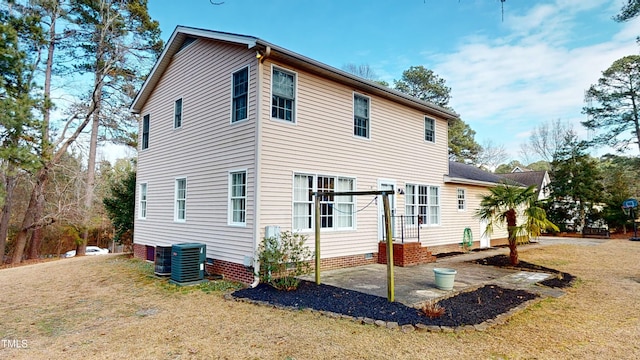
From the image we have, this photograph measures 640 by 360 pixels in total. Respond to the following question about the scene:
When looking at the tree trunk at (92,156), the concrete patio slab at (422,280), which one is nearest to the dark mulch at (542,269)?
the concrete patio slab at (422,280)

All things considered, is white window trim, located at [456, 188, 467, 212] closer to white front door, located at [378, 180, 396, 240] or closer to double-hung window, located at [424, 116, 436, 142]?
double-hung window, located at [424, 116, 436, 142]

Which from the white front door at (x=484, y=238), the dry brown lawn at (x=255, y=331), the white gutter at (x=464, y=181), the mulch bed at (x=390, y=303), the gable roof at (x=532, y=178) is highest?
the gable roof at (x=532, y=178)

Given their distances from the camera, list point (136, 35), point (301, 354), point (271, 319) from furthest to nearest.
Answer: point (136, 35) < point (271, 319) < point (301, 354)

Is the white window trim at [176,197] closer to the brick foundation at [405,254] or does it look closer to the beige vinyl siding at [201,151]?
the beige vinyl siding at [201,151]

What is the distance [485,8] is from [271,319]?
5146 mm

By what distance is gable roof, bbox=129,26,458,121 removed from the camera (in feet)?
25.9

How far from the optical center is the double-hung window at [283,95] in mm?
8312

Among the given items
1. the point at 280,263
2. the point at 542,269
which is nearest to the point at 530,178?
the point at 542,269

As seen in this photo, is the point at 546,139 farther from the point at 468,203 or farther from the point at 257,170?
the point at 257,170

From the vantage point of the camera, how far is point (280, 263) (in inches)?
289

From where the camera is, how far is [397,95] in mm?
11094

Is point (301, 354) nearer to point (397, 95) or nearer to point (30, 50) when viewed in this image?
point (397, 95)

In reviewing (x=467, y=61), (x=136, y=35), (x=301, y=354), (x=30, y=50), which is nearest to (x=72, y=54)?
(x=30, y=50)

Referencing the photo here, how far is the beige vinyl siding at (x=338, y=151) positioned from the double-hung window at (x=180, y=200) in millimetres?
3873
